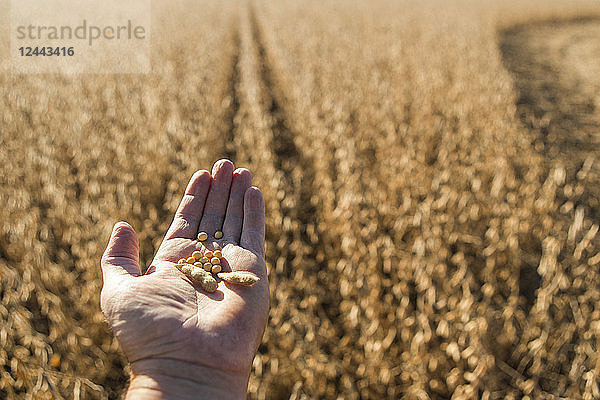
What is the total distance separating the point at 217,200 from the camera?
7.80 ft

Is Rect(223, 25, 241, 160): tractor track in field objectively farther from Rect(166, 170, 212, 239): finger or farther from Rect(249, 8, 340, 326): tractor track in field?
Rect(166, 170, 212, 239): finger

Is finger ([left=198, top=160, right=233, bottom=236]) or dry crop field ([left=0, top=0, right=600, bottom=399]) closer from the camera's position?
finger ([left=198, top=160, right=233, bottom=236])

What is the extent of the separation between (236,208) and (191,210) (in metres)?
0.20

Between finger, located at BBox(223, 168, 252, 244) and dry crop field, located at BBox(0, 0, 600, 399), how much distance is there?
69 centimetres

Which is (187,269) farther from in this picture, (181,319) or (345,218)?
(345,218)

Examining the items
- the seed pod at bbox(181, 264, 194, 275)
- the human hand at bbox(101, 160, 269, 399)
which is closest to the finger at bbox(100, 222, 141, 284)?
the human hand at bbox(101, 160, 269, 399)

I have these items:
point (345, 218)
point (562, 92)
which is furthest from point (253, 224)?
point (562, 92)

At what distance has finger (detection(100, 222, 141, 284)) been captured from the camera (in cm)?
188

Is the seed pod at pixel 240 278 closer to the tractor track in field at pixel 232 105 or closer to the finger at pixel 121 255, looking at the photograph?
the finger at pixel 121 255

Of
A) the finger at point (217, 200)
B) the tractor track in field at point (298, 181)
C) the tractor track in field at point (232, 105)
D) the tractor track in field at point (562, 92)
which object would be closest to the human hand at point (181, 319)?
the finger at point (217, 200)

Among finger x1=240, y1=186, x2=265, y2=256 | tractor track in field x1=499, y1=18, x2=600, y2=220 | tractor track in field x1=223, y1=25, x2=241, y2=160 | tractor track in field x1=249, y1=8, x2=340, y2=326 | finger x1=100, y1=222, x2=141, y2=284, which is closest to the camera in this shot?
finger x1=100, y1=222, x2=141, y2=284

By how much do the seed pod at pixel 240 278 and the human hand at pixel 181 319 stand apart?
1.4 inches

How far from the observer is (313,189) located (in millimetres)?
4516

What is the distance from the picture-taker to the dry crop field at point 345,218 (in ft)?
8.89
